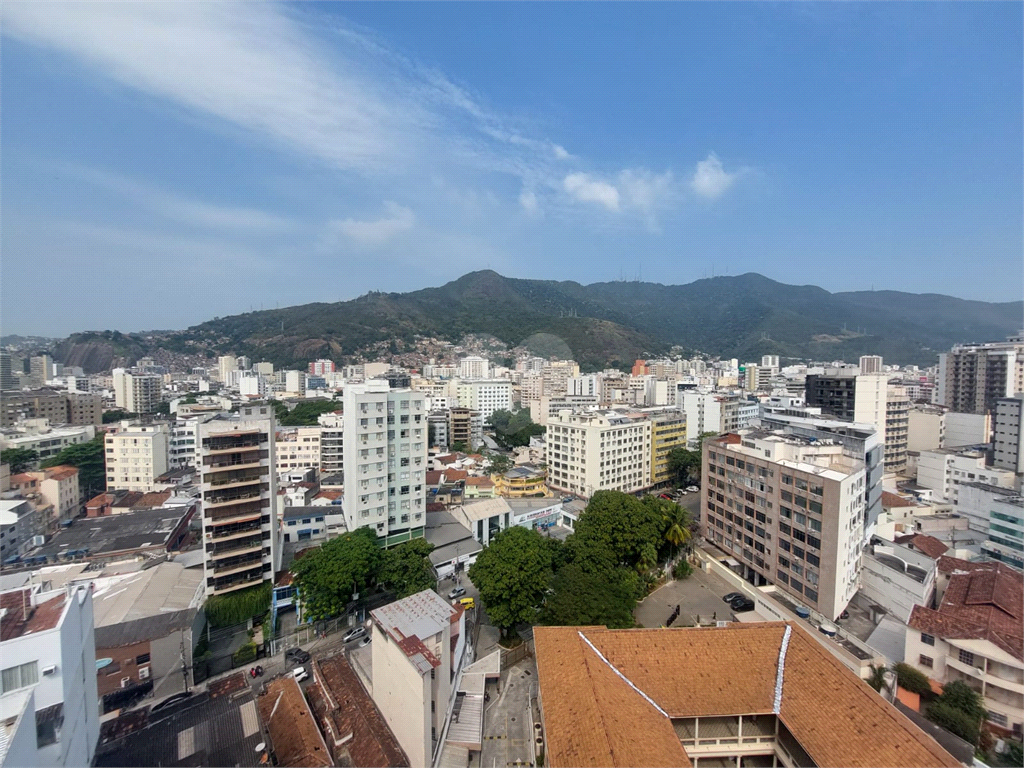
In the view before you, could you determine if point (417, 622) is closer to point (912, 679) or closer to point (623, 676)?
point (623, 676)

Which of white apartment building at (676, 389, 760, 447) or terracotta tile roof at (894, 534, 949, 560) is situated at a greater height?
white apartment building at (676, 389, 760, 447)

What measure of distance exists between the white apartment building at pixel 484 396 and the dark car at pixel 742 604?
39.3 meters

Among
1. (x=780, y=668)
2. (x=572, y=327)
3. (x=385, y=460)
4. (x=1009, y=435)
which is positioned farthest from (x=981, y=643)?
(x=572, y=327)

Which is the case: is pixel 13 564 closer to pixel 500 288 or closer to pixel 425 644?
pixel 425 644

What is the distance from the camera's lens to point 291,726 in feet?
30.6

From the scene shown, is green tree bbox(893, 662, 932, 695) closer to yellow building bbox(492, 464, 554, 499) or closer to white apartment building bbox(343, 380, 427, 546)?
white apartment building bbox(343, 380, 427, 546)

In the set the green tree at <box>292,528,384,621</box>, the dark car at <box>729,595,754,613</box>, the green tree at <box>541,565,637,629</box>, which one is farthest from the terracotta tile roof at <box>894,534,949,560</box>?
the green tree at <box>292,528,384,621</box>

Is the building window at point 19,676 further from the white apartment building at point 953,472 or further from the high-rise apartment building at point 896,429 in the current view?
the high-rise apartment building at point 896,429

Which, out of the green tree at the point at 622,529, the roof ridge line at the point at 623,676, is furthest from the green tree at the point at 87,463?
Answer: the roof ridge line at the point at 623,676

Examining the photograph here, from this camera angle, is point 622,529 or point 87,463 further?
point 87,463

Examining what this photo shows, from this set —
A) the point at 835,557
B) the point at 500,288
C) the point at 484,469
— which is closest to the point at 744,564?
the point at 835,557

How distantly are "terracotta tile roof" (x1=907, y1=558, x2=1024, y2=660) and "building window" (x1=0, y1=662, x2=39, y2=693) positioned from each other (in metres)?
16.7

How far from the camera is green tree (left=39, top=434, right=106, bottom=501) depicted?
27156mm

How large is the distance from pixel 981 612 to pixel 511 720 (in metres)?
11.0
